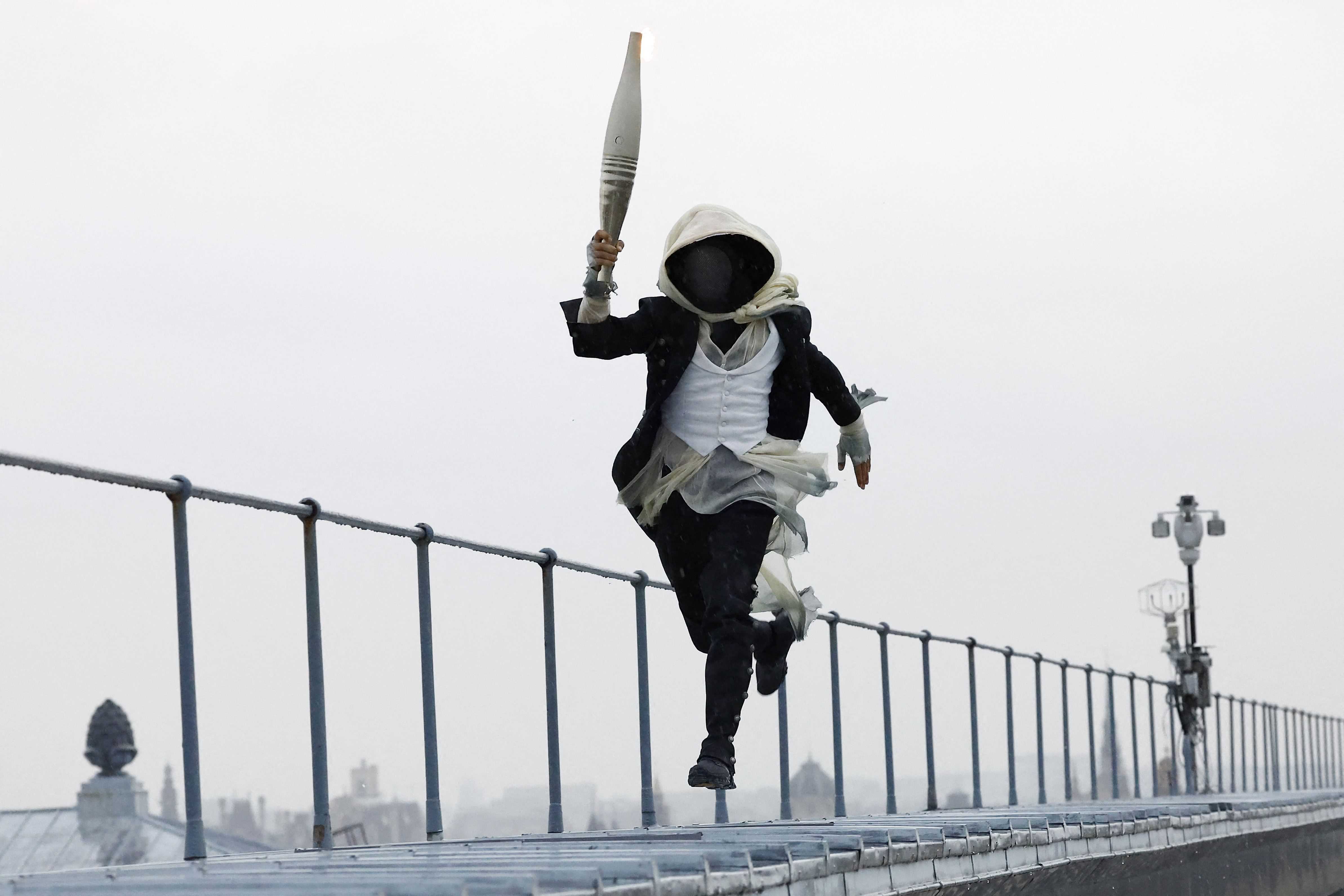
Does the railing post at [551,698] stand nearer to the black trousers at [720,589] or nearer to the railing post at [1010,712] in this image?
the black trousers at [720,589]

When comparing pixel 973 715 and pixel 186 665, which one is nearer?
pixel 186 665

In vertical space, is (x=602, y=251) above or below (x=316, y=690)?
above

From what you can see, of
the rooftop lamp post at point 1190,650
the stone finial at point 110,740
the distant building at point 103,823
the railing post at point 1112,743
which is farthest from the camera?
the rooftop lamp post at point 1190,650

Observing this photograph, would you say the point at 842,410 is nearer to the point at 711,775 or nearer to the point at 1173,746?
the point at 711,775

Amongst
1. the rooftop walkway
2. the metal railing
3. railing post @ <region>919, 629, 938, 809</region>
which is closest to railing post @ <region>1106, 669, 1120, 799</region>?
the metal railing

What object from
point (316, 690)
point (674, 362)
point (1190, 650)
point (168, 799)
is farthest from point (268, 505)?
point (1190, 650)

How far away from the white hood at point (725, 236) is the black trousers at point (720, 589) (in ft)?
2.24

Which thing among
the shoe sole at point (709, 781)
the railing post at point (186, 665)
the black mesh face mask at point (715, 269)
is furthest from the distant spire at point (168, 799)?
the black mesh face mask at point (715, 269)

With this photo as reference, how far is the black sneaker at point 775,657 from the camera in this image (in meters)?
8.28

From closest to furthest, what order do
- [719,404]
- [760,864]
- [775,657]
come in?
[760,864] < [719,404] < [775,657]

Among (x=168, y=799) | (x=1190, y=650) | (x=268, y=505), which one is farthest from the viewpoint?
(x=1190, y=650)

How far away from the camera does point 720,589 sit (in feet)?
25.1

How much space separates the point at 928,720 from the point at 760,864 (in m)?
10.4

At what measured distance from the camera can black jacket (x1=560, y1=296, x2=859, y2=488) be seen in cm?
760
